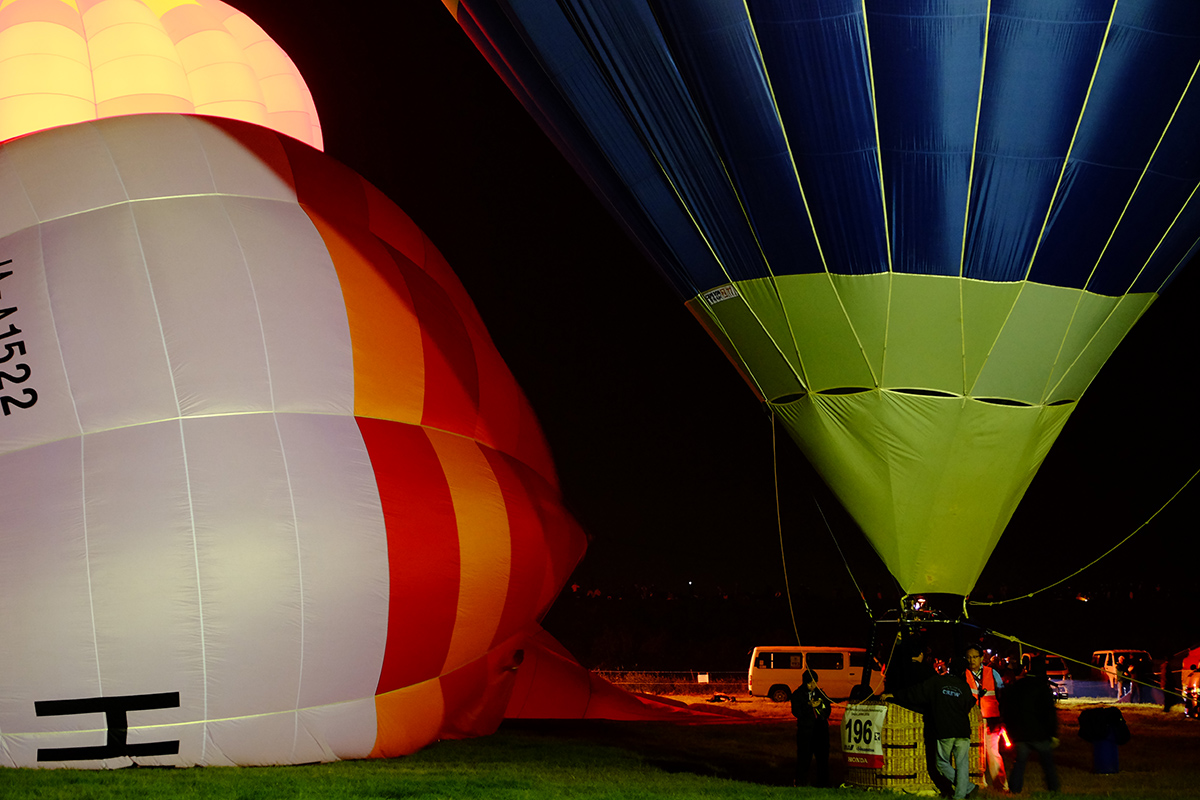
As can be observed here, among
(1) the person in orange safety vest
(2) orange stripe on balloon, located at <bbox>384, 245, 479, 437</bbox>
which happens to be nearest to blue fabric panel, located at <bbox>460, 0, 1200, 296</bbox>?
(2) orange stripe on balloon, located at <bbox>384, 245, 479, 437</bbox>

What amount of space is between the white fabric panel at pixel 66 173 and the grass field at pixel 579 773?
A: 3.63 meters

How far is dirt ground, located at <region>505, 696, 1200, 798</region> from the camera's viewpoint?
25.0ft

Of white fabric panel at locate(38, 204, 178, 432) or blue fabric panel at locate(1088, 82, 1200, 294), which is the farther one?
blue fabric panel at locate(1088, 82, 1200, 294)

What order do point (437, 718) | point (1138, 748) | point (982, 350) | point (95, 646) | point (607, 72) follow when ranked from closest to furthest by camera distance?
point (95, 646), point (982, 350), point (607, 72), point (437, 718), point (1138, 748)

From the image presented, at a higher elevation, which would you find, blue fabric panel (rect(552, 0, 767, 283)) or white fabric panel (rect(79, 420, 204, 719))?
blue fabric panel (rect(552, 0, 767, 283))

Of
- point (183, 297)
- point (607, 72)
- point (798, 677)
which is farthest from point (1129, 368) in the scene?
point (183, 297)

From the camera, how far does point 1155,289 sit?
7.92 metres

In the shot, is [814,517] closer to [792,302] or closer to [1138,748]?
[1138,748]

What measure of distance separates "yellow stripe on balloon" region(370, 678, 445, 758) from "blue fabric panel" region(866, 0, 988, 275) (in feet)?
14.4

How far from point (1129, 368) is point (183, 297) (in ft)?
91.9

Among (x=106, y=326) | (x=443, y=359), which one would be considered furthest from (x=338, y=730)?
(x=106, y=326)

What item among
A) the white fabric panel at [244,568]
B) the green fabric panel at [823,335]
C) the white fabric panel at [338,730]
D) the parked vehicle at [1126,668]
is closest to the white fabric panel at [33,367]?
the white fabric panel at [244,568]

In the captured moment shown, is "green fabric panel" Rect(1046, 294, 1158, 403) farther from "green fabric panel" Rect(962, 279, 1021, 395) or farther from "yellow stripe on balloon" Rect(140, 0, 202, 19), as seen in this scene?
"yellow stripe on balloon" Rect(140, 0, 202, 19)

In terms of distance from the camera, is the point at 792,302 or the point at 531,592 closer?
the point at 792,302
